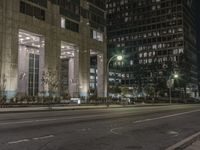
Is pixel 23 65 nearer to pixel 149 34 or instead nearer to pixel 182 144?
pixel 182 144

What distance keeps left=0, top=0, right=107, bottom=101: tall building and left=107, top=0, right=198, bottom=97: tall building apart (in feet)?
232

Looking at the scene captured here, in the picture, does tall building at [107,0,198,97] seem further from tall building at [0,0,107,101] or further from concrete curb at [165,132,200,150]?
concrete curb at [165,132,200,150]

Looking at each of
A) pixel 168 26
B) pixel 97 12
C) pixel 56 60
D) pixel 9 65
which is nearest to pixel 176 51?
pixel 168 26

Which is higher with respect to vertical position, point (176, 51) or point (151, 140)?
point (176, 51)

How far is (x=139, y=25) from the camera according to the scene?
17925cm

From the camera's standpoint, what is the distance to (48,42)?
71.6 m

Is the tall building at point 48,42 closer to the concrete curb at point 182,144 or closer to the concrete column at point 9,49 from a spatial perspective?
the concrete column at point 9,49

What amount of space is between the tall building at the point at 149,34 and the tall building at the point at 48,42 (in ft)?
232

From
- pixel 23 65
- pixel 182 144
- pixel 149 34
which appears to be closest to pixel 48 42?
pixel 23 65

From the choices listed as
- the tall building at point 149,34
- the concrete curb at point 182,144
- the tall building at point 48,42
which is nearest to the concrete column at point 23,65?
the tall building at point 48,42

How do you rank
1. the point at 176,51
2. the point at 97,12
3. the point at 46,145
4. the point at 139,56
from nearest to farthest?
the point at 46,145 → the point at 97,12 → the point at 176,51 → the point at 139,56

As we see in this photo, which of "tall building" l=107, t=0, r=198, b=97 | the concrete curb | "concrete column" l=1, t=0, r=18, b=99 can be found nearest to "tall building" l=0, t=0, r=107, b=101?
"concrete column" l=1, t=0, r=18, b=99

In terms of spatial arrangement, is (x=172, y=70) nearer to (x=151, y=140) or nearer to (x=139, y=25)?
(x=139, y=25)

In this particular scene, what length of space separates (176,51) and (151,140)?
159 meters
